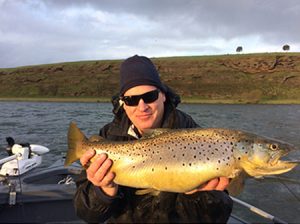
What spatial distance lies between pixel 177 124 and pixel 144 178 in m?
0.62

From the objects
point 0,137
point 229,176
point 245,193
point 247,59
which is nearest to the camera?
point 229,176

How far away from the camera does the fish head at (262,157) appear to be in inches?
117

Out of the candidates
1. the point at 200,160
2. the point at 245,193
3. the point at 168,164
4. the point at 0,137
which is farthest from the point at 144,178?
the point at 0,137

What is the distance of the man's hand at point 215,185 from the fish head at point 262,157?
20 centimetres

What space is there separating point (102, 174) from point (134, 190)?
0.47 meters

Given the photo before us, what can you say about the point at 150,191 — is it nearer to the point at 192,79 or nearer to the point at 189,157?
the point at 189,157

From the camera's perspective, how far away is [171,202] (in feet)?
10.3

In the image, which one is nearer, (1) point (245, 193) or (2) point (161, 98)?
(2) point (161, 98)

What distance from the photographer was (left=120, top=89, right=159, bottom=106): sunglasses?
3139 millimetres

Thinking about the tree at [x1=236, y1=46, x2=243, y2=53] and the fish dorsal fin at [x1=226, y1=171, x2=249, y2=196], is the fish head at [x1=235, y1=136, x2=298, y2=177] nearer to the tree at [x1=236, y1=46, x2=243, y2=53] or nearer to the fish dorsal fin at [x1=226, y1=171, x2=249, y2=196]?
the fish dorsal fin at [x1=226, y1=171, x2=249, y2=196]

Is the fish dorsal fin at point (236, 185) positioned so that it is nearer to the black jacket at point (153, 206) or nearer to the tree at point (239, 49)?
the black jacket at point (153, 206)

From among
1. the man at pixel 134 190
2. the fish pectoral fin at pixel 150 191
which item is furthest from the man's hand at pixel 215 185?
the fish pectoral fin at pixel 150 191

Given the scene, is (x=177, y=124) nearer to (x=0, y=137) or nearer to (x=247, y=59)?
(x=0, y=137)

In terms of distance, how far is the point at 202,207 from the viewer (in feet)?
9.93
